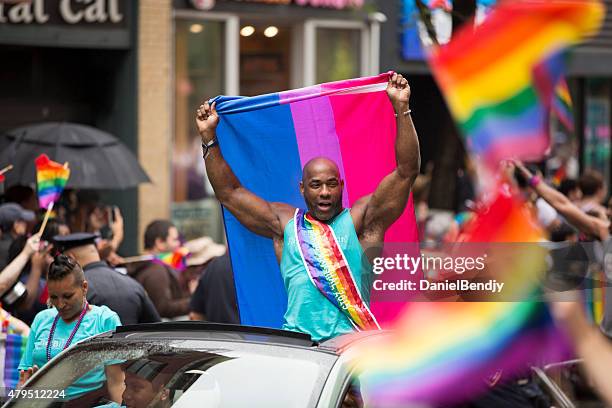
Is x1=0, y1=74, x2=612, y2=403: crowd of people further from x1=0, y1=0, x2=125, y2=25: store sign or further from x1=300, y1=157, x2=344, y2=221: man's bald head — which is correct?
x1=0, y1=0, x2=125, y2=25: store sign

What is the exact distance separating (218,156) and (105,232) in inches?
186

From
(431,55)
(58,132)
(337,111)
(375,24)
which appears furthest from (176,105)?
(431,55)

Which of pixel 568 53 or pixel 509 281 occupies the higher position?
pixel 568 53

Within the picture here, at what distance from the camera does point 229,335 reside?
17.0 ft

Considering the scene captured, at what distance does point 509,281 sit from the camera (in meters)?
4.62

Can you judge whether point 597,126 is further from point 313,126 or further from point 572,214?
point 313,126

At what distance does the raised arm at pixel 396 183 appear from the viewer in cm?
616

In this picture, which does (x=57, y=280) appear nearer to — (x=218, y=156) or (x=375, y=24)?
(x=218, y=156)

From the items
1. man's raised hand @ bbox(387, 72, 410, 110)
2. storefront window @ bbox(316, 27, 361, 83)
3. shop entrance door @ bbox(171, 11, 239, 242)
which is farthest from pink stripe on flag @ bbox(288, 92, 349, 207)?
storefront window @ bbox(316, 27, 361, 83)

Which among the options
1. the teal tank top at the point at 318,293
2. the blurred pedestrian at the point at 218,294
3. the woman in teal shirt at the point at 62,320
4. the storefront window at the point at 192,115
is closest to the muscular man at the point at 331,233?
the teal tank top at the point at 318,293

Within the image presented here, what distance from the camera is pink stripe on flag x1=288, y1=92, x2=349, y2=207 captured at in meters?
7.01

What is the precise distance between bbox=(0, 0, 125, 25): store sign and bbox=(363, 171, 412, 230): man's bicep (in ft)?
26.8

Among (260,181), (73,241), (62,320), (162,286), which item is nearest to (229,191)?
(260,181)

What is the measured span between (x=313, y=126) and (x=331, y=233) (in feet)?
3.61
